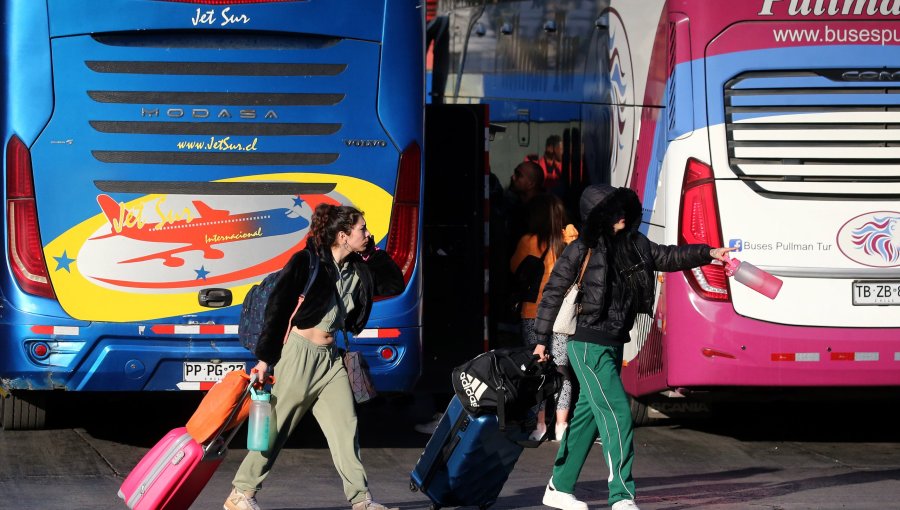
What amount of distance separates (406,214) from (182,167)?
1313mm

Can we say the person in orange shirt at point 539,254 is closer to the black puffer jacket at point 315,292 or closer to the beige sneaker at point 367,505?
the black puffer jacket at point 315,292

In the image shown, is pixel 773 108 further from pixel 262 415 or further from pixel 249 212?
pixel 262 415

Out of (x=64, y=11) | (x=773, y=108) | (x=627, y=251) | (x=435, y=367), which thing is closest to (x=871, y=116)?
(x=773, y=108)

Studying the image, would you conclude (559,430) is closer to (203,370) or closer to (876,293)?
(876,293)

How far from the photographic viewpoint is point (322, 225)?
7520mm

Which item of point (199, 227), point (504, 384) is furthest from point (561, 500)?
point (199, 227)

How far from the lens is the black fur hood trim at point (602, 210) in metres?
7.65

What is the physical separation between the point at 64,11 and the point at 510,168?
4.24 m

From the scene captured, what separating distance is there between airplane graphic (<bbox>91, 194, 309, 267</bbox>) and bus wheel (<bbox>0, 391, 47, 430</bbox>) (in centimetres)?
178

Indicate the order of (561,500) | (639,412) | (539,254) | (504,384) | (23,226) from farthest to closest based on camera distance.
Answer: (639,412)
(539,254)
(23,226)
(561,500)
(504,384)

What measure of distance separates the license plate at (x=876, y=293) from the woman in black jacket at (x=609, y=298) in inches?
72.6

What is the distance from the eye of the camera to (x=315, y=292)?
24.1 feet

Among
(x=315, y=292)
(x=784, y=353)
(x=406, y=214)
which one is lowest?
(x=784, y=353)

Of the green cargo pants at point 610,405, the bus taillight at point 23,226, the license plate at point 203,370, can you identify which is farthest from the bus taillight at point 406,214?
the bus taillight at point 23,226
